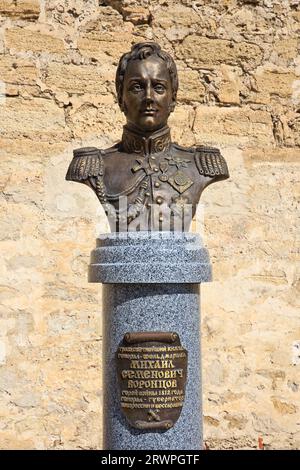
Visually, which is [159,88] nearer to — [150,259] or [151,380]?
[150,259]

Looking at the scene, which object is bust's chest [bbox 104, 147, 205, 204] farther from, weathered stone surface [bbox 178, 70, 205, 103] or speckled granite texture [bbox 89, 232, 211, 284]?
weathered stone surface [bbox 178, 70, 205, 103]

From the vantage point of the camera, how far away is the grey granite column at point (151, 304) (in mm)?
3682

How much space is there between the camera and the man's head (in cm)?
391

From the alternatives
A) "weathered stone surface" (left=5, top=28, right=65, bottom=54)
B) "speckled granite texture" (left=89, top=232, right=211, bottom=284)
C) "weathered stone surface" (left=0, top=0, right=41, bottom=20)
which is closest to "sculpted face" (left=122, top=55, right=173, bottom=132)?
"speckled granite texture" (left=89, top=232, right=211, bottom=284)

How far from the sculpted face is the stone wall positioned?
1901 mm

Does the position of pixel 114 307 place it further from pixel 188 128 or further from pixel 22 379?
pixel 188 128

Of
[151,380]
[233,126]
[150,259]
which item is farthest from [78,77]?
[151,380]

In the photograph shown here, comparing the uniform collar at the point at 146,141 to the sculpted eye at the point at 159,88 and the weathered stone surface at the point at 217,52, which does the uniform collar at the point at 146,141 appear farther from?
the weathered stone surface at the point at 217,52

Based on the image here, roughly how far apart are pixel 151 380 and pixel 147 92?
1.36 metres

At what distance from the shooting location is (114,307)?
376 centimetres

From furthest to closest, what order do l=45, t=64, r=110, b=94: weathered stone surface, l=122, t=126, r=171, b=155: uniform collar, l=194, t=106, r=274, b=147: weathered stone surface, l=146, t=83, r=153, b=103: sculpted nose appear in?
l=194, t=106, r=274, b=147: weathered stone surface, l=45, t=64, r=110, b=94: weathered stone surface, l=122, t=126, r=171, b=155: uniform collar, l=146, t=83, r=153, b=103: sculpted nose

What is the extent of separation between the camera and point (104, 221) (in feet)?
19.0
